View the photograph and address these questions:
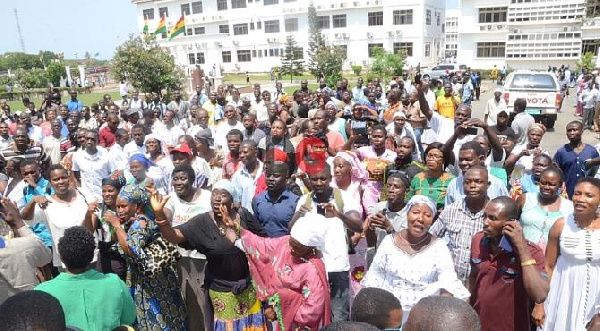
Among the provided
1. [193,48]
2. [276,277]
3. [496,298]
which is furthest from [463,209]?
[193,48]

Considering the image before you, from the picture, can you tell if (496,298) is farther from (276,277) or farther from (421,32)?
(421,32)

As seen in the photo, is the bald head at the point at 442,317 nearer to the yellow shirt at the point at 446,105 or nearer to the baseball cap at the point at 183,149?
the baseball cap at the point at 183,149

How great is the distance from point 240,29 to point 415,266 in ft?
185

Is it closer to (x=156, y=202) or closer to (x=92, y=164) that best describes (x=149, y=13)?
(x=92, y=164)

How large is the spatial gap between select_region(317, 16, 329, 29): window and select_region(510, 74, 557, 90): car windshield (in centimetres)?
4018

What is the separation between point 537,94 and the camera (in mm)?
14422

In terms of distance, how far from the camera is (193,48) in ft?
179

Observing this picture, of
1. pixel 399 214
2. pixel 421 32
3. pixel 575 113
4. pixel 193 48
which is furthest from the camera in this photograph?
pixel 193 48

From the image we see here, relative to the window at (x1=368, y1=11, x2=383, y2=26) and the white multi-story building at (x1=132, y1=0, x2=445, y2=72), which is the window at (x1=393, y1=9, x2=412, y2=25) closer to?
the white multi-story building at (x1=132, y1=0, x2=445, y2=72)

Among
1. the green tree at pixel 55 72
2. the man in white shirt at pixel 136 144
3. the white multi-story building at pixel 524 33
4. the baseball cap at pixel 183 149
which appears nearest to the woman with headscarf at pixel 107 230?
the baseball cap at pixel 183 149

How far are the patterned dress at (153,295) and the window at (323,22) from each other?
170 ft

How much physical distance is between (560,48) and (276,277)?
47248 mm

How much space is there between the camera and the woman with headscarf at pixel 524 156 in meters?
5.63

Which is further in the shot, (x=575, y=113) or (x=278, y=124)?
(x=575, y=113)
